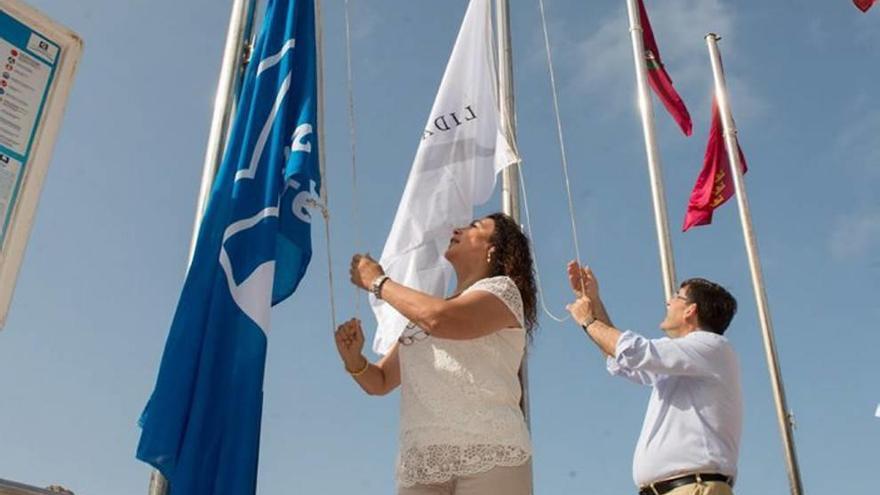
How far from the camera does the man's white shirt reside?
424 centimetres

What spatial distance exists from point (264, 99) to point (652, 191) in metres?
4.37

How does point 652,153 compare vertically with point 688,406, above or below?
above

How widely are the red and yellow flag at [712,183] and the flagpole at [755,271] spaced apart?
0.21 m

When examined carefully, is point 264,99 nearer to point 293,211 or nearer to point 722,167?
point 293,211

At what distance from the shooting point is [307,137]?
4.57 metres

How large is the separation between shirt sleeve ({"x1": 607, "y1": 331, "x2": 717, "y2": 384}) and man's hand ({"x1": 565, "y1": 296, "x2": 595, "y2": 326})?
440mm

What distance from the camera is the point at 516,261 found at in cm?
408

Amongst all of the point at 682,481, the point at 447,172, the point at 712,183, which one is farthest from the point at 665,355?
the point at 712,183

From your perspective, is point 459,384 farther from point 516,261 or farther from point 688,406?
point 688,406

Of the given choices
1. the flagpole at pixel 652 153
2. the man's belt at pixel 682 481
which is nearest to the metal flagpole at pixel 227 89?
the man's belt at pixel 682 481

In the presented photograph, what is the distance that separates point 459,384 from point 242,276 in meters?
1.18

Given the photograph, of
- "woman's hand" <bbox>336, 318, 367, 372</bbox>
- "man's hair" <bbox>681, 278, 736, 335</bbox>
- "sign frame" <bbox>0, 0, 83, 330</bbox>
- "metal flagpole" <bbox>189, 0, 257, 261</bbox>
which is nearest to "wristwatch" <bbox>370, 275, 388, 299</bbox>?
"woman's hand" <bbox>336, 318, 367, 372</bbox>

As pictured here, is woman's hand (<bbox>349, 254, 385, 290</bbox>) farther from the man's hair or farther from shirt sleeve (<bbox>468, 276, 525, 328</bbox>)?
the man's hair

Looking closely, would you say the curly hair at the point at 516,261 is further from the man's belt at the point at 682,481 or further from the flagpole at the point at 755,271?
the flagpole at the point at 755,271
